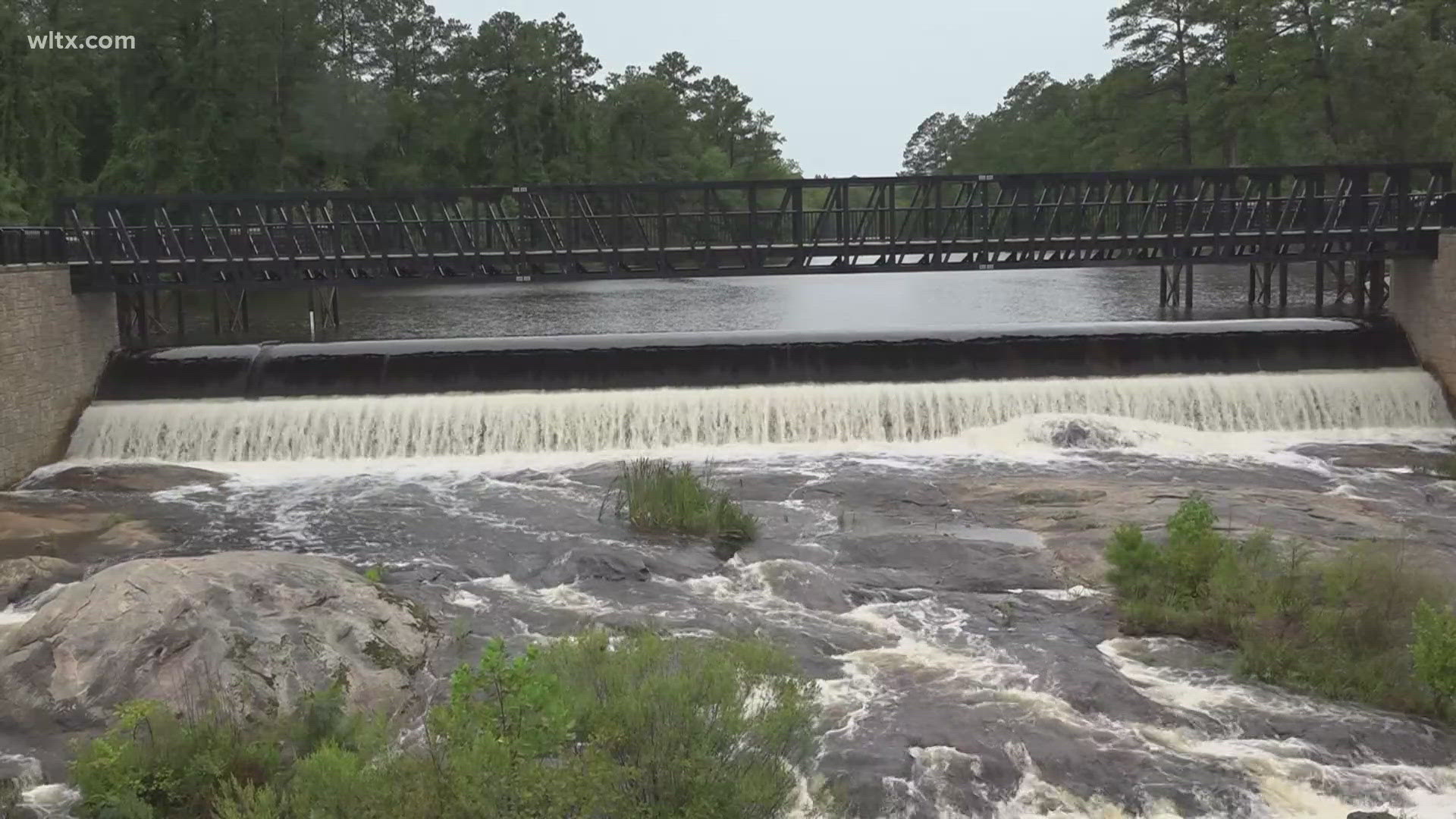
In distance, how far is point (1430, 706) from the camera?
11.4m

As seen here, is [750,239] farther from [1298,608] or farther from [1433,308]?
[1298,608]

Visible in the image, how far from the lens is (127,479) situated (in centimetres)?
2331

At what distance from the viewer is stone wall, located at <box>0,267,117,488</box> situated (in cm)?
2377

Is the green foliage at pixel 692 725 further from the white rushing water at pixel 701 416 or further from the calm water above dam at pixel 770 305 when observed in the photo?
the calm water above dam at pixel 770 305

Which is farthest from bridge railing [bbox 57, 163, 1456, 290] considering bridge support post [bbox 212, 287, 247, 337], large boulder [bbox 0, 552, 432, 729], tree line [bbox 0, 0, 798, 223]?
tree line [bbox 0, 0, 798, 223]

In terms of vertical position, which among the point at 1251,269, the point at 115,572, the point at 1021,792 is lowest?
the point at 1021,792

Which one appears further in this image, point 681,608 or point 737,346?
point 737,346

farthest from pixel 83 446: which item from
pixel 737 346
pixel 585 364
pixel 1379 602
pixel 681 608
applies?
pixel 1379 602

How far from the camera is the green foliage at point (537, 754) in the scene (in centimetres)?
750

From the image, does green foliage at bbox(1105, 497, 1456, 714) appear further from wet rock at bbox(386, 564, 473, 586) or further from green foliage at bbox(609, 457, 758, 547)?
wet rock at bbox(386, 564, 473, 586)

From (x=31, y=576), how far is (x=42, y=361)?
10.6 metres

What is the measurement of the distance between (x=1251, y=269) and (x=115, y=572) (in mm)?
32954

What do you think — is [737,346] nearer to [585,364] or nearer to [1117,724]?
[585,364]

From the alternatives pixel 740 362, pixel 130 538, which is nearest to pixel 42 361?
pixel 130 538
